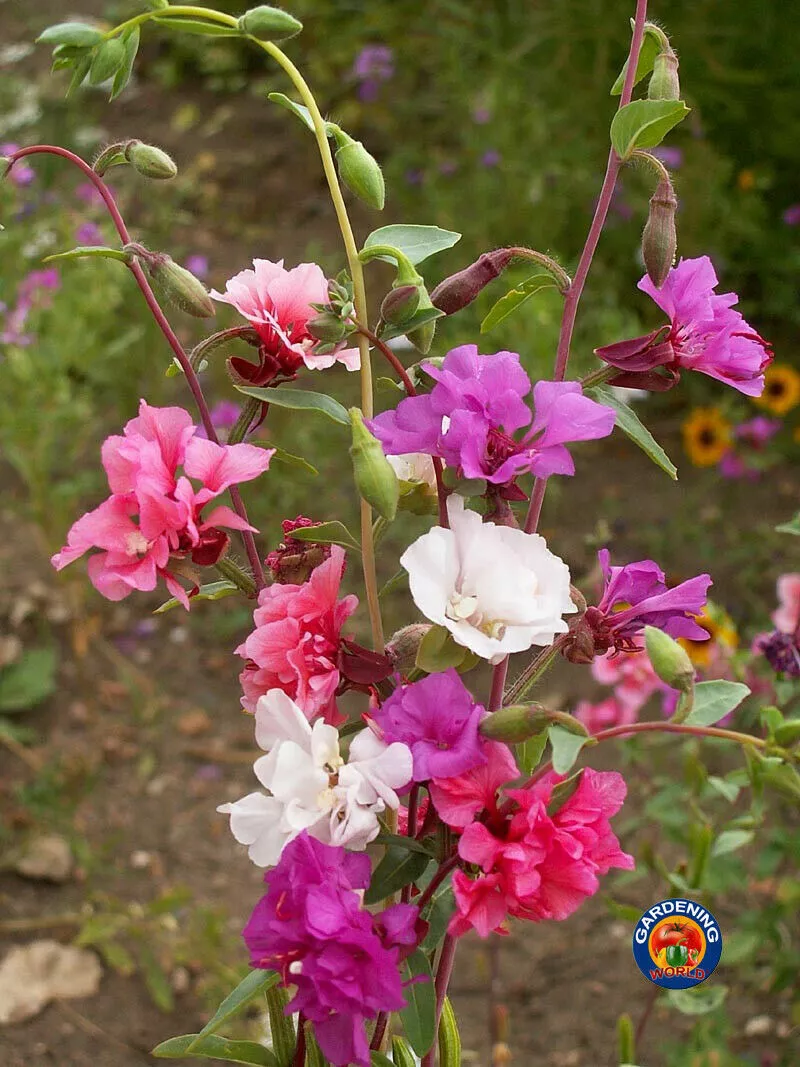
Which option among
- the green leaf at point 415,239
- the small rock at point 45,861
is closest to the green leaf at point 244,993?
the green leaf at point 415,239

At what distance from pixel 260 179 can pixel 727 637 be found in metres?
2.07

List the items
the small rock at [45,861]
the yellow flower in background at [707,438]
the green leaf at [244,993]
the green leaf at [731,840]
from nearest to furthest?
the green leaf at [244,993] → the green leaf at [731,840] → the small rock at [45,861] → the yellow flower in background at [707,438]

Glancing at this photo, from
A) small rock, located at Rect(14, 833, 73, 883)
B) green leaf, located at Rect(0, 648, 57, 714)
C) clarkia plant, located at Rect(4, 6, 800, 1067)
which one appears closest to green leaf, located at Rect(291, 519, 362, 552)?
clarkia plant, located at Rect(4, 6, 800, 1067)

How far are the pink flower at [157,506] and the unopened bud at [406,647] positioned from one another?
0.09 meters

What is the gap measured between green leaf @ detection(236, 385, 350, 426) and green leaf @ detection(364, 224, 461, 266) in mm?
81

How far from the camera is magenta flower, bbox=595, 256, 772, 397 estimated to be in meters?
0.54

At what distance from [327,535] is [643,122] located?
227mm

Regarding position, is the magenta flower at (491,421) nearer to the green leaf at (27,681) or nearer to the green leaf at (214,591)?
the green leaf at (214,591)

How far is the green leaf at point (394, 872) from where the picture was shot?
0.52 m

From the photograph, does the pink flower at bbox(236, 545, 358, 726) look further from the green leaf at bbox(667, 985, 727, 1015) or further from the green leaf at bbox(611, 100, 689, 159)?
the green leaf at bbox(667, 985, 727, 1015)

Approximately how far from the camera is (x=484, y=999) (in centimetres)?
136

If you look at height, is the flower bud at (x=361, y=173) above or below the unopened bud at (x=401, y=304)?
above

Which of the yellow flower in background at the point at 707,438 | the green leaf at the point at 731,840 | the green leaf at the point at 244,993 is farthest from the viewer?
the yellow flower in background at the point at 707,438

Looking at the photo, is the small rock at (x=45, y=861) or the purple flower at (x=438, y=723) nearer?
the purple flower at (x=438, y=723)
